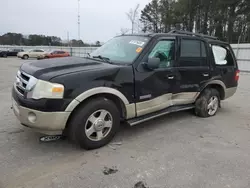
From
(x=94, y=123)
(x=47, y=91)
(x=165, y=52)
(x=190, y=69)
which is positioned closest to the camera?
(x=47, y=91)

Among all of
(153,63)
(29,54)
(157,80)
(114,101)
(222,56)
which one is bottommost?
(114,101)

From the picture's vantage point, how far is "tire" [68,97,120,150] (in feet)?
9.36

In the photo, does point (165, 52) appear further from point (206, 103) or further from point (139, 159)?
point (139, 159)

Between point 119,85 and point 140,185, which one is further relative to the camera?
point 119,85

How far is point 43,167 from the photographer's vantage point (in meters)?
2.65

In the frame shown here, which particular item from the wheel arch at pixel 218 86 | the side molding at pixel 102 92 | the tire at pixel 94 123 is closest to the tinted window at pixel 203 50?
the wheel arch at pixel 218 86

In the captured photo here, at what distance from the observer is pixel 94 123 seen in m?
3.02

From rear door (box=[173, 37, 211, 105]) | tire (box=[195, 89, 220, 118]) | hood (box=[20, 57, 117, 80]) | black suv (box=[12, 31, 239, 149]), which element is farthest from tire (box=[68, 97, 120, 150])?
tire (box=[195, 89, 220, 118])

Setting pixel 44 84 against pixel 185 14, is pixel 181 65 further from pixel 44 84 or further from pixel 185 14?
pixel 185 14

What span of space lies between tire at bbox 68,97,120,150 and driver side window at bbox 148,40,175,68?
4.20 ft

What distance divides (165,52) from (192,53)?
0.74m

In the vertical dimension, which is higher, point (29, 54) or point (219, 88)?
point (29, 54)

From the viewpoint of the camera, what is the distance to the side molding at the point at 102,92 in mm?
2740

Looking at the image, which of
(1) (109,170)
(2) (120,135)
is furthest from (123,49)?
(1) (109,170)
